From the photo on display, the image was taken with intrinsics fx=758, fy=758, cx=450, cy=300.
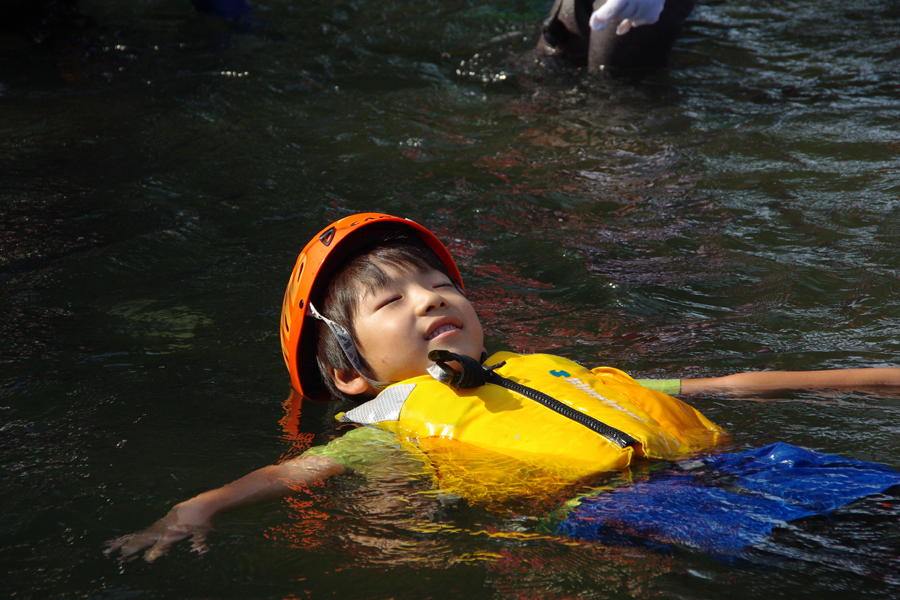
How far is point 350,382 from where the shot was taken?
3033 mm

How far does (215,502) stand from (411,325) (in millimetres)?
904

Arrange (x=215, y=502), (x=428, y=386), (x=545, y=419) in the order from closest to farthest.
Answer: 1. (x=215, y=502)
2. (x=545, y=419)
3. (x=428, y=386)

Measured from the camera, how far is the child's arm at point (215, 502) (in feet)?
7.08

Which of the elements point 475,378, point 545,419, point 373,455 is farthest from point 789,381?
point 373,455

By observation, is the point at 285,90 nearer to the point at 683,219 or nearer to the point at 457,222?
the point at 457,222

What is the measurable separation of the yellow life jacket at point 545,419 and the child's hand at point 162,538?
78cm

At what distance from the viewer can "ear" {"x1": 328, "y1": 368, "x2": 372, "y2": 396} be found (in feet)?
9.75

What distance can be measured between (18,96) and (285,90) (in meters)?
2.44

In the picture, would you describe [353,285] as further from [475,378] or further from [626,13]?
[626,13]

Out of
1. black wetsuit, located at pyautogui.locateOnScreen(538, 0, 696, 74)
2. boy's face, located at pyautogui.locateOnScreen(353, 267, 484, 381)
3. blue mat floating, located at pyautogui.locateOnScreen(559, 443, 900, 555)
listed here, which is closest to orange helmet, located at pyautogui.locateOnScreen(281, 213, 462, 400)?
boy's face, located at pyautogui.locateOnScreen(353, 267, 484, 381)

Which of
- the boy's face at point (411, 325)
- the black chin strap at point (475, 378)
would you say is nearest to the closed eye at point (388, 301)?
the boy's face at point (411, 325)

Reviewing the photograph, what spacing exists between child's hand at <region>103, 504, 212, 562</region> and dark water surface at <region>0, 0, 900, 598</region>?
0.05 m

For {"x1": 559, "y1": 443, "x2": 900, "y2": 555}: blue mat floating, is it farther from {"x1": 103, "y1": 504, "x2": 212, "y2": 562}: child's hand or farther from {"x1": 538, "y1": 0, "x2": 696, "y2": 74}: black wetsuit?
{"x1": 538, "y1": 0, "x2": 696, "y2": 74}: black wetsuit

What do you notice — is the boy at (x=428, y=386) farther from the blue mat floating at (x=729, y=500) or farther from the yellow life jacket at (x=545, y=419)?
the blue mat floating at (x=729, y=500)
